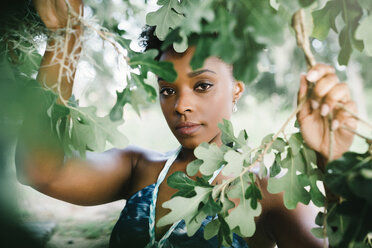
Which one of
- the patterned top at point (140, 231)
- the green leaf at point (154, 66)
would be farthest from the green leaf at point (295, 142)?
the patterned top at point (140, 231)

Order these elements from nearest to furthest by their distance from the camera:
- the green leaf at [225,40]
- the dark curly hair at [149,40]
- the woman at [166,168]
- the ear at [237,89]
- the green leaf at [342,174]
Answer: the green leaf at [225,40] < the green leaf at [342,174] < the woman at [166,168] < the ear at [237,89] < the dark curly hair at [149,40]

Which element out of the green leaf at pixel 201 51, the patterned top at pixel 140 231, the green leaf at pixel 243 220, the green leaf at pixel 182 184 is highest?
the green leaf at pixel 201 51

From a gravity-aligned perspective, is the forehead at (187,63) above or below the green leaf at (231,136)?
above

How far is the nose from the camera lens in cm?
114

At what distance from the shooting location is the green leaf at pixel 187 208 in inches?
28.6

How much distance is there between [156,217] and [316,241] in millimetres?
610

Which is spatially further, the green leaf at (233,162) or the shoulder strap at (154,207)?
the shoulder strap at (154,207)

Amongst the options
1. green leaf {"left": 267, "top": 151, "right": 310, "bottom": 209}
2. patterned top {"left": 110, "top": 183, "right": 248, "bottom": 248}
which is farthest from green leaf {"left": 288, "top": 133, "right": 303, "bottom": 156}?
patterned top {"left": 110, "top": 183, "right": 248, "bottom": 248}

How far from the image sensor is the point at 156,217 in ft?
4.15

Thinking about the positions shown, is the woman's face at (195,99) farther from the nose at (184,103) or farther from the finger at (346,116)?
the finger at (346,116)

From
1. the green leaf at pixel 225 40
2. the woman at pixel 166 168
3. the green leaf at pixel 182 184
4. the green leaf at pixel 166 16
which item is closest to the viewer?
the green leaf at pixel 225 40

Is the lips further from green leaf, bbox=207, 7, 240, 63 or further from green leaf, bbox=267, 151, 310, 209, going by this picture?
green leaf, bbox=207, 7, 240, 63

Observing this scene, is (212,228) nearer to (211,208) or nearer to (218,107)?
(211,208)

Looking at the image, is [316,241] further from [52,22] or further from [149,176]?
[52,22]
